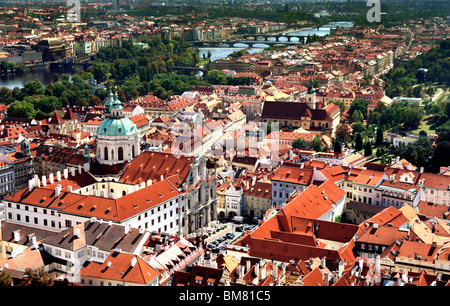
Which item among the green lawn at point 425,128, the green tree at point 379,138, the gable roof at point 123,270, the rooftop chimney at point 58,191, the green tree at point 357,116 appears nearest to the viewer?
the gable roof at point 123,270

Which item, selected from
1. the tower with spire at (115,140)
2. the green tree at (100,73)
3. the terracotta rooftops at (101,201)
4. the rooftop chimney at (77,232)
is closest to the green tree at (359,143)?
the tower with spire at (115,140)

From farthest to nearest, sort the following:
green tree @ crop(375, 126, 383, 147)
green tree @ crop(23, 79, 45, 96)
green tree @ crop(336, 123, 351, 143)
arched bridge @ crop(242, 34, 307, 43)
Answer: arched bridge @ crop(242, 34, 307, 43), green tree @ crop(23, 79, 45, 96), green tree @ crop(336, 123, 351, 143), green tree @ crop(375, 126, 383, 147)

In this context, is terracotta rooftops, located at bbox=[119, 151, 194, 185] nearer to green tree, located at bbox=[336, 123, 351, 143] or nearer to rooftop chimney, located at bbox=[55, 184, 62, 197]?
rooftop chimney, located at bbox=[55, 184, 62, 197]

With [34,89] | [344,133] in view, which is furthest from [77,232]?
[34,89]

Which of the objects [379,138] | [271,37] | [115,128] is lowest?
[379,138]

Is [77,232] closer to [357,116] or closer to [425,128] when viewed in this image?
[425,128]

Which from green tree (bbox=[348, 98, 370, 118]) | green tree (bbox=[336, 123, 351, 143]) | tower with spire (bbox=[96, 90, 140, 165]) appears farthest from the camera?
green tree (bbox=[348, 98, 370, 118])

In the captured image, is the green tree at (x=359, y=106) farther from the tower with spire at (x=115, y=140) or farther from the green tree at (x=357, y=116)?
the tower with spire at (x=115, y=140)

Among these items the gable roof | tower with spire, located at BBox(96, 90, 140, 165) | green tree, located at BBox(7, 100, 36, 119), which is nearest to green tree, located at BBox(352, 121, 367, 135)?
tower with spire, located at BBox(96, 90, 140, 165)

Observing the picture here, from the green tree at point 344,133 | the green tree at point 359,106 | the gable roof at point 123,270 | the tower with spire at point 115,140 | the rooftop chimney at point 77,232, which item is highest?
the tower with spire at point 115,140

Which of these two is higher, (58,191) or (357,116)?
(58,191)
